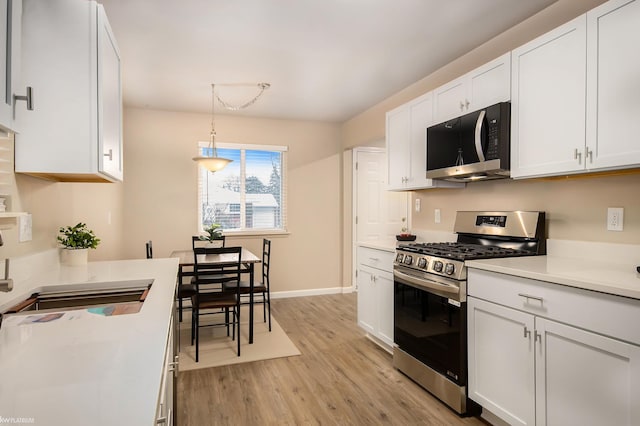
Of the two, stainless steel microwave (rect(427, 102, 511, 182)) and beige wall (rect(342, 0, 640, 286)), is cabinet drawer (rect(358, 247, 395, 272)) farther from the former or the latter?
stainless steel microwave (rect(427, 102, 511, 182))

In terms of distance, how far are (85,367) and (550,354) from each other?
1.84 meters

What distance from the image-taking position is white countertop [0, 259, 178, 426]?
2.03 ft

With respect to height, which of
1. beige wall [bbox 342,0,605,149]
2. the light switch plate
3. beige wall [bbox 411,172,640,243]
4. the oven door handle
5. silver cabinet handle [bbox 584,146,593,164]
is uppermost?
beige wall [bbox 342,0,605,149]

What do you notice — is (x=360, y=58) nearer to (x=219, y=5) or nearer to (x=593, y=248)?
(x=219, y=5)

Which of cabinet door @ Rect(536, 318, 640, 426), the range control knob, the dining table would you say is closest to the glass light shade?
the dining table

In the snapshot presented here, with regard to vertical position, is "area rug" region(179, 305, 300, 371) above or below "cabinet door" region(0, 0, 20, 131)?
below

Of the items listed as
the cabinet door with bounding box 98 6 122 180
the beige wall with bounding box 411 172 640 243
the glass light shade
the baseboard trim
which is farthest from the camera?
the baseboard trim

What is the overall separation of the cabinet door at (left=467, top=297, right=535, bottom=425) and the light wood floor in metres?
0.27

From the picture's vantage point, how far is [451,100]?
2.81 meters

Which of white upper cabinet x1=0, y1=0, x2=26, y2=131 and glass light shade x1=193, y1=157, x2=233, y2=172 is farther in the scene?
glass light shade x1=193, y1=157, x2=233, y2=172

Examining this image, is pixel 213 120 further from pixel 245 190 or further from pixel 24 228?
pixel 24 228

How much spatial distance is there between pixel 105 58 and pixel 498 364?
8.03 ft

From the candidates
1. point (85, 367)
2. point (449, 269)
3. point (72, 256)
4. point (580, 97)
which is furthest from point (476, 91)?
point (72, 256)

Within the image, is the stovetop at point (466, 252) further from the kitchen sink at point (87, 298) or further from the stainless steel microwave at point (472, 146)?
the kitchen sink at point (87, 298)
